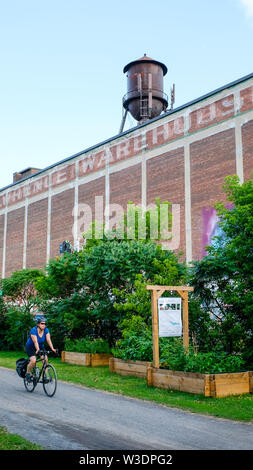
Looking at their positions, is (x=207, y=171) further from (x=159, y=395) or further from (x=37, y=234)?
(x=159, y=395)

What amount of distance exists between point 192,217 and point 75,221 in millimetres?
12280

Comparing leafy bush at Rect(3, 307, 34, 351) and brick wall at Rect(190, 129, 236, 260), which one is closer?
leafy bush at Rect(3, 307, 34, 351)

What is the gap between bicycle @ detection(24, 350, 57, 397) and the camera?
34.9 feet

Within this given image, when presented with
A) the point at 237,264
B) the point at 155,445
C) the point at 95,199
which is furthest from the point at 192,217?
the point at 155,445

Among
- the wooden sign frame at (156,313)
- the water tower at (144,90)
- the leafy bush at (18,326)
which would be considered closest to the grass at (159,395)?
A: the wooden sign frame at (156,313)

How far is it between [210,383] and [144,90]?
113ft

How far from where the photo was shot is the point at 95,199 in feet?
120

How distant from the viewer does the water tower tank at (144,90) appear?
1608 inches

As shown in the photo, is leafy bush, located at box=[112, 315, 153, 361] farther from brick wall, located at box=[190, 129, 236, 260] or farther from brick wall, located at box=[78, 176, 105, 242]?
brick wall, located at box=[78, 176, 105, 242]

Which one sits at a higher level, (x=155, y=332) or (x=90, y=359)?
(x=155, y=332)

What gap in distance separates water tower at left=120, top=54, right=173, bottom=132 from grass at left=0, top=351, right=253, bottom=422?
1152 inches

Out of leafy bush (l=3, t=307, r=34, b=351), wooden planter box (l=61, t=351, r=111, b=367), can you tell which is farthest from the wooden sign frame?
leafy bush (l=3, t=307, r=34, b=351)

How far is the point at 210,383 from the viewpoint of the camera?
33.3ft

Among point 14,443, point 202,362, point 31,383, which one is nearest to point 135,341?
point 202,362
